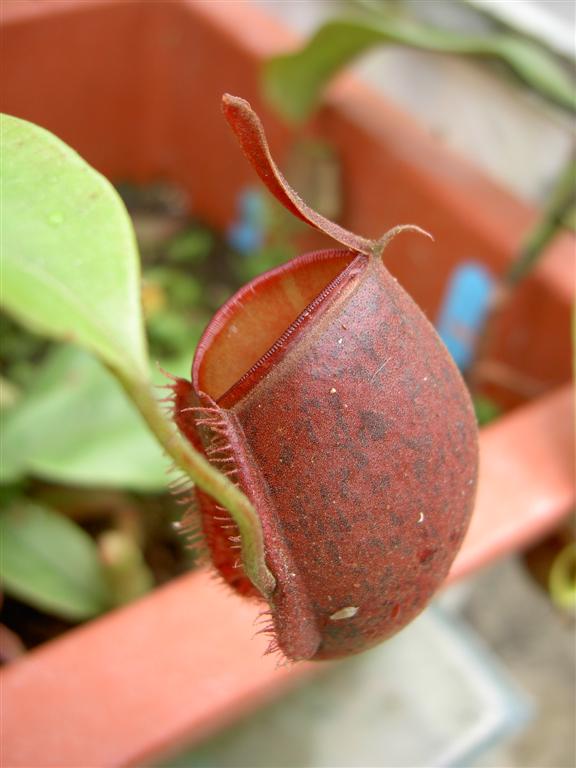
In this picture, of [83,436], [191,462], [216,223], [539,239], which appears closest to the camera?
[191,462]

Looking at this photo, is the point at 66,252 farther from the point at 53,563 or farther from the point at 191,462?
the point at 53,563

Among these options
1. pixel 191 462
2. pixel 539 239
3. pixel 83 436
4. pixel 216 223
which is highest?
pixel 191 462


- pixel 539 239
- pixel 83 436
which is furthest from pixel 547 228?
pixel 83 436

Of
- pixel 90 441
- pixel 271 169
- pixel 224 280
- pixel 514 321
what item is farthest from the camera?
pixel 224 280

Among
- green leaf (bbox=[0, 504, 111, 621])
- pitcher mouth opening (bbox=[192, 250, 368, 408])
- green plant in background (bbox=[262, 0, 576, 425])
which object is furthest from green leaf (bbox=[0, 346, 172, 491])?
green plant in background (bbox=[262, 0, 576, 425])

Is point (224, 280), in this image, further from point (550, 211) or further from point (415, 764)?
point (415, 764)

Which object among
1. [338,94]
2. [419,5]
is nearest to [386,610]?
[338,94]
